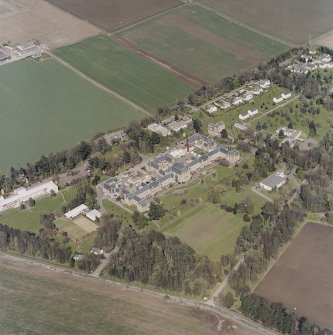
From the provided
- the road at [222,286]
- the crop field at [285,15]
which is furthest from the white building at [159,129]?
the crop field at [285,15]

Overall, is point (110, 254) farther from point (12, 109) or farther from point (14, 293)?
point (12, 109)

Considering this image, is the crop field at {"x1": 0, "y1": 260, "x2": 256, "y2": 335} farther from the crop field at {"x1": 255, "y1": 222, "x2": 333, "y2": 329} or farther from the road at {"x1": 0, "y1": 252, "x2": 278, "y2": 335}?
the crop field at {"x1": 255, "y1": 222, "x2": 333, "y2": 329}

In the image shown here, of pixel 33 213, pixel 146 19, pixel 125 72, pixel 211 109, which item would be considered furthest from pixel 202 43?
pixel 33 213

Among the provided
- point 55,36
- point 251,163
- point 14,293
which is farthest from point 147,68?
point 14,293

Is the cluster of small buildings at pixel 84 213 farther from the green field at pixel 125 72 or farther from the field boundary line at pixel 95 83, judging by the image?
the green field at pixel 125 72

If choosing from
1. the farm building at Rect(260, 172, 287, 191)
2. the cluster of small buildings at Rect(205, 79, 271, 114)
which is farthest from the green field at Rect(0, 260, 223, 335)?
the cluster of small buildings at Rect(205, 79, 271, 114)

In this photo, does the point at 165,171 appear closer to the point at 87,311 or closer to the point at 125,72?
the point at 87,311
